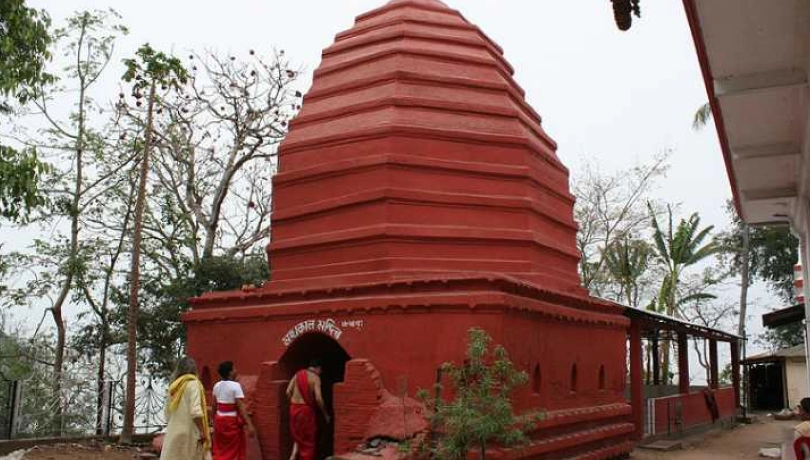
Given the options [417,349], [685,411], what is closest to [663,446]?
[685,411]

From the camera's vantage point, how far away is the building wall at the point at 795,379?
2550 centimetres

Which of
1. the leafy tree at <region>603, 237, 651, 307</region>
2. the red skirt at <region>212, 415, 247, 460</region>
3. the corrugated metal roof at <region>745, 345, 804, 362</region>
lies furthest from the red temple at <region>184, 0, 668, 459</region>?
the corrugated metal roof at <region>745, 345, 804, 362</region>

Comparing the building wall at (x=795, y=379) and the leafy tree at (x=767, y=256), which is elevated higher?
the leafy tree at (x=767, y=256)

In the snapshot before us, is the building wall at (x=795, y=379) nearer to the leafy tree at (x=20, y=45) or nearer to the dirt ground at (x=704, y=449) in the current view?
the dirt ground at (x=704, y=449)

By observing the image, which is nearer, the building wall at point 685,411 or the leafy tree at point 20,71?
the leafy tree at point 20,71

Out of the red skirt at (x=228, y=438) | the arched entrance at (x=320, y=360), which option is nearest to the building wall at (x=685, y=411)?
the arched entrance at (x=320, y=360)

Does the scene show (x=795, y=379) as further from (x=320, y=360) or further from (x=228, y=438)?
(x=228, y=438)

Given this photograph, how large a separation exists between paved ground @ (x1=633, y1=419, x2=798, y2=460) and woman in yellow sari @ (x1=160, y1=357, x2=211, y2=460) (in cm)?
686

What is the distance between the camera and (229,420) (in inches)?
307

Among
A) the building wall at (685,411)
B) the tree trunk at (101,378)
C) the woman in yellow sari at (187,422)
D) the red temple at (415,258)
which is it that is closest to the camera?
the woman in yellow sari at (187,422)

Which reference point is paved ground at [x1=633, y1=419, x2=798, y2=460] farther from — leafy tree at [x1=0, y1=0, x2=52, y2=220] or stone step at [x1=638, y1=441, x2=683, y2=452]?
leafy tree at [x1=0, y1=0, x2=52, y2=220]

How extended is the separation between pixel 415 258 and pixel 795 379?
67.5 ft

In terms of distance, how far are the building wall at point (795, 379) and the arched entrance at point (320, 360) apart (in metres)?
19.8

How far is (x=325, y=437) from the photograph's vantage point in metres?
9.85
